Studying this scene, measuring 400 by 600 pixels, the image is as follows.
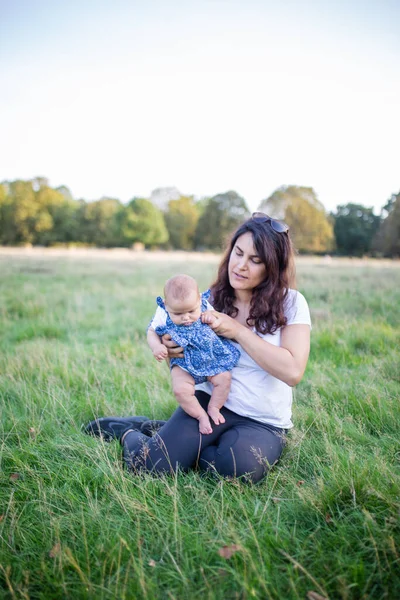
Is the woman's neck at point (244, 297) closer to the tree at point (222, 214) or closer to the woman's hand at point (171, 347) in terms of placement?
the woman's hand at point (171, 347)

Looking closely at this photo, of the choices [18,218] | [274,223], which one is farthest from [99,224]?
[274,223]

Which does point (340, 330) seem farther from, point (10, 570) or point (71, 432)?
point (10, 570)

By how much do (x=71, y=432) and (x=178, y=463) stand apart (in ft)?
3.38

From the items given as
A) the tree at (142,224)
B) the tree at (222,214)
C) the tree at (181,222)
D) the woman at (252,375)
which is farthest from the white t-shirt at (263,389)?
the tree at (181,222)

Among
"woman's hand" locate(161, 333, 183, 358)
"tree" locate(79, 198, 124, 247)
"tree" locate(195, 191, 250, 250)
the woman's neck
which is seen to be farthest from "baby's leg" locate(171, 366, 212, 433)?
"tree" locate(79, 198, 124, 247)

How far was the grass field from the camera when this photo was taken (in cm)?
159

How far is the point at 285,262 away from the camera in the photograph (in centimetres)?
264

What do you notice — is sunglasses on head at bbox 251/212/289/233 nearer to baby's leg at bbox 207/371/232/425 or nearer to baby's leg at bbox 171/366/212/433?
baby's leg at bbox 207/371/232/425

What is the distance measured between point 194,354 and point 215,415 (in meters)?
0.43

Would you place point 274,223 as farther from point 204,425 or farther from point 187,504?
point 187,504

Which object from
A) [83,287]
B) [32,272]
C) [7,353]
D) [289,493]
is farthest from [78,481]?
[32,272]

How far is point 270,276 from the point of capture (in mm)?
2602

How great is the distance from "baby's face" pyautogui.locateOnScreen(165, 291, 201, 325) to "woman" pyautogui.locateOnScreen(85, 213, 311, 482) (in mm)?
86

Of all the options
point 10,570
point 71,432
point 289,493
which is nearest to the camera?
point 10,570
